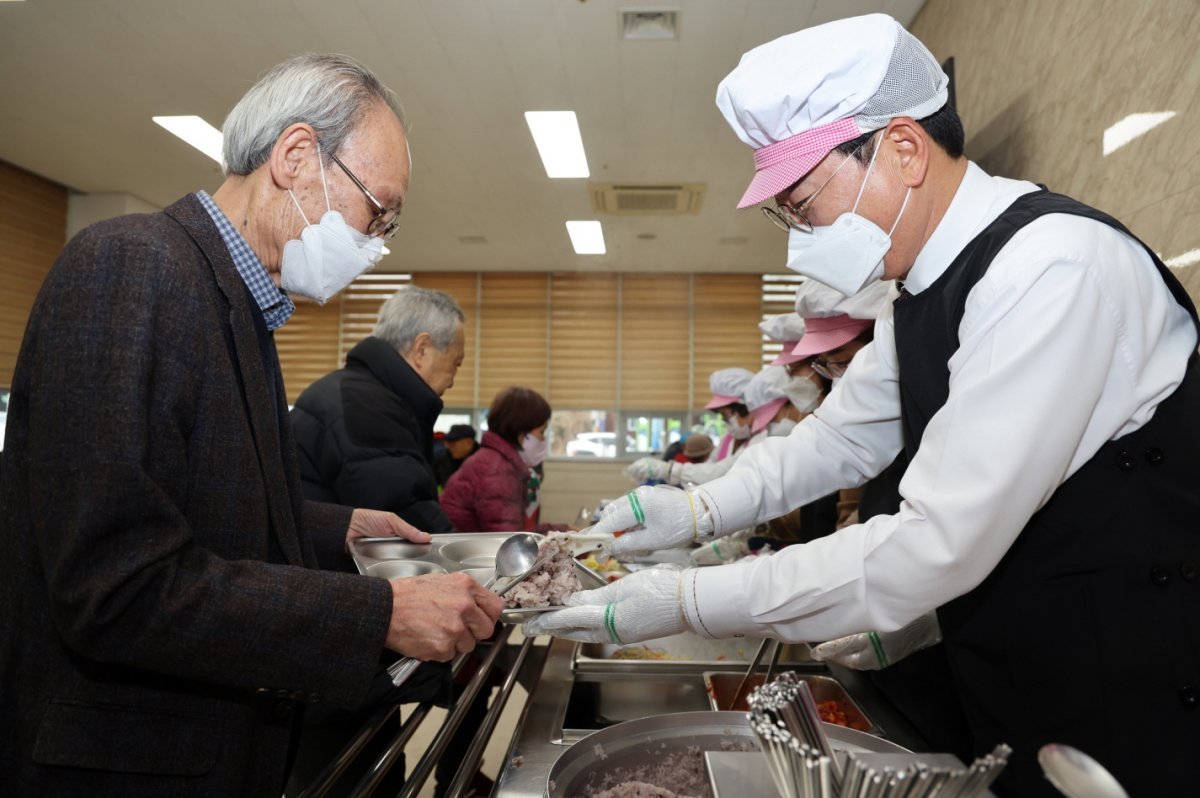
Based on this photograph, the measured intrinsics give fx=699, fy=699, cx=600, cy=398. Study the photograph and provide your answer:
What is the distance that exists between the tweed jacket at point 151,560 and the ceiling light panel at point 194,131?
5203mm

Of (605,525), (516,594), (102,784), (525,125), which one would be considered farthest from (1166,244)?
(525,125)

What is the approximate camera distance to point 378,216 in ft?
4.20

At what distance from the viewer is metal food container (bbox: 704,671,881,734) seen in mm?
1373

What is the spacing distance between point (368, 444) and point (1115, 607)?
189cm

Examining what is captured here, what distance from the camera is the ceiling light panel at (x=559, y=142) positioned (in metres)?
5.16

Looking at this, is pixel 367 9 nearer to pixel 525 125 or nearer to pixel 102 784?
pixel 525 125

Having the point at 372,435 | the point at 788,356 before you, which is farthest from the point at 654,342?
the point at 372,435

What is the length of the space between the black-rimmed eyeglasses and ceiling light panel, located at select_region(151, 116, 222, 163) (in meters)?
4.80

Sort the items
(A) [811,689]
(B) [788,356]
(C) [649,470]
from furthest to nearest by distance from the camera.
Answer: (C) [649,470] → (B) [788,356] → (A) [811,689]

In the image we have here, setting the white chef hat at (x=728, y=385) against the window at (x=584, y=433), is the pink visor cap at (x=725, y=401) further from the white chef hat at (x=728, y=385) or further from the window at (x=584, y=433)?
the window at (x=584, y=433)

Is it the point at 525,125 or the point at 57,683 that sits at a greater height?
the point at 525,125

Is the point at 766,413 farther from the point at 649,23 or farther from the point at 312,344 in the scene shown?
the point at 312,344

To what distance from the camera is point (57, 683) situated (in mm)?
853

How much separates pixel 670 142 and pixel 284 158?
4.78 meters
